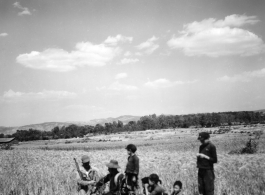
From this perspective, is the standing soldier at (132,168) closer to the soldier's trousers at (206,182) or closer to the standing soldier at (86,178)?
the standing soldier at (86,178)

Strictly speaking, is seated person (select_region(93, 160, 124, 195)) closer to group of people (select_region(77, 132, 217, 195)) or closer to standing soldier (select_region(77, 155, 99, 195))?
group of people (select_region(77, 132, 217, 195))

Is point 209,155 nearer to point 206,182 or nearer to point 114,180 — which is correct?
point 206,182

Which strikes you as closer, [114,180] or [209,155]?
[114,180]

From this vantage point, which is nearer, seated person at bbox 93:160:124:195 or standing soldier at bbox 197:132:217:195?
seated person at bbox 93:160:124:195

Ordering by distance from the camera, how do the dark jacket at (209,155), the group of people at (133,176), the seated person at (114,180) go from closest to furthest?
the seated person at (114,180) → the group of people at (133,176) → the dark jacket at (209,155)

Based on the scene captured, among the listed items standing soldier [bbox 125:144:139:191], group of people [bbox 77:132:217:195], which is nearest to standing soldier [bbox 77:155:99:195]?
group of people [bbox 77:132:217:195]

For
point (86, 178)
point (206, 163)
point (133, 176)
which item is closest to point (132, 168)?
point (133, 176)

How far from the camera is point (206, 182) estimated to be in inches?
234

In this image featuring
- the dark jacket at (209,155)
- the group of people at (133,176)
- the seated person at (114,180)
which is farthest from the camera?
the dark jacket at (209,155)

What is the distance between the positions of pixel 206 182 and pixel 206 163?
509 mm

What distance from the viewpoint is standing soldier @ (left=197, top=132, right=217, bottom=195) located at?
5840 mm

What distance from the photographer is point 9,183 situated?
9375 mm

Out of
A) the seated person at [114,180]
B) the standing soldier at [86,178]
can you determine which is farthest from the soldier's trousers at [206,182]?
the standing soldier at [86,178]

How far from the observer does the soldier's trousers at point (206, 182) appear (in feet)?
19.3
